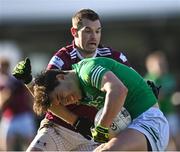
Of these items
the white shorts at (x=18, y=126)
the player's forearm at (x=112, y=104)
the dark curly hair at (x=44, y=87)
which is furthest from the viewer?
the white shorts at (x=18, y=126)


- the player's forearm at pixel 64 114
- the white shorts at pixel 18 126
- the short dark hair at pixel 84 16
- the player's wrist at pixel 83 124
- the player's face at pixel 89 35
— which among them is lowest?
the white shorts at pixel 18 126

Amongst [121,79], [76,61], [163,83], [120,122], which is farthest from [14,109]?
[121,79]

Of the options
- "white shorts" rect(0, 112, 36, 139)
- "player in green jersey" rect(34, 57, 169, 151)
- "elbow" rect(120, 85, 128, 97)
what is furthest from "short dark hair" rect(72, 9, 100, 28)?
"white shorts" rect(0, 112, 36, 139)

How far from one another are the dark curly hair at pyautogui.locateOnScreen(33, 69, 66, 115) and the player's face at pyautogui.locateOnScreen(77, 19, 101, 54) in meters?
1.31

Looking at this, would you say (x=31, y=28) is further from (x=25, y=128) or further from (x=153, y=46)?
(x=25, y=128)

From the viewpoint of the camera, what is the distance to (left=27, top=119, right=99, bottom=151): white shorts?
9.93 m

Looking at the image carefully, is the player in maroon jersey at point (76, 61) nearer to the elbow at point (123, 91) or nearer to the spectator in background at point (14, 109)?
the elbow at point (123, 91)

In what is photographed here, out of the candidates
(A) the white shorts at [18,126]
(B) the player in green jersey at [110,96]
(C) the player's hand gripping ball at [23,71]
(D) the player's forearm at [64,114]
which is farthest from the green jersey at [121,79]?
(A) the white shorts at [18,126]

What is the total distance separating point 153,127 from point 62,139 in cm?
174

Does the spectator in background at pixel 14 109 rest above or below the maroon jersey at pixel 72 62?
below

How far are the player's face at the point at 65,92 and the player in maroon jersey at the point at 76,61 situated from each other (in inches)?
48.2

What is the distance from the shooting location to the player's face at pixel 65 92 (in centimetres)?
845

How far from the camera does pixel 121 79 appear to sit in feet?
27.8

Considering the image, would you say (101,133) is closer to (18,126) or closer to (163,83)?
(18,126)
